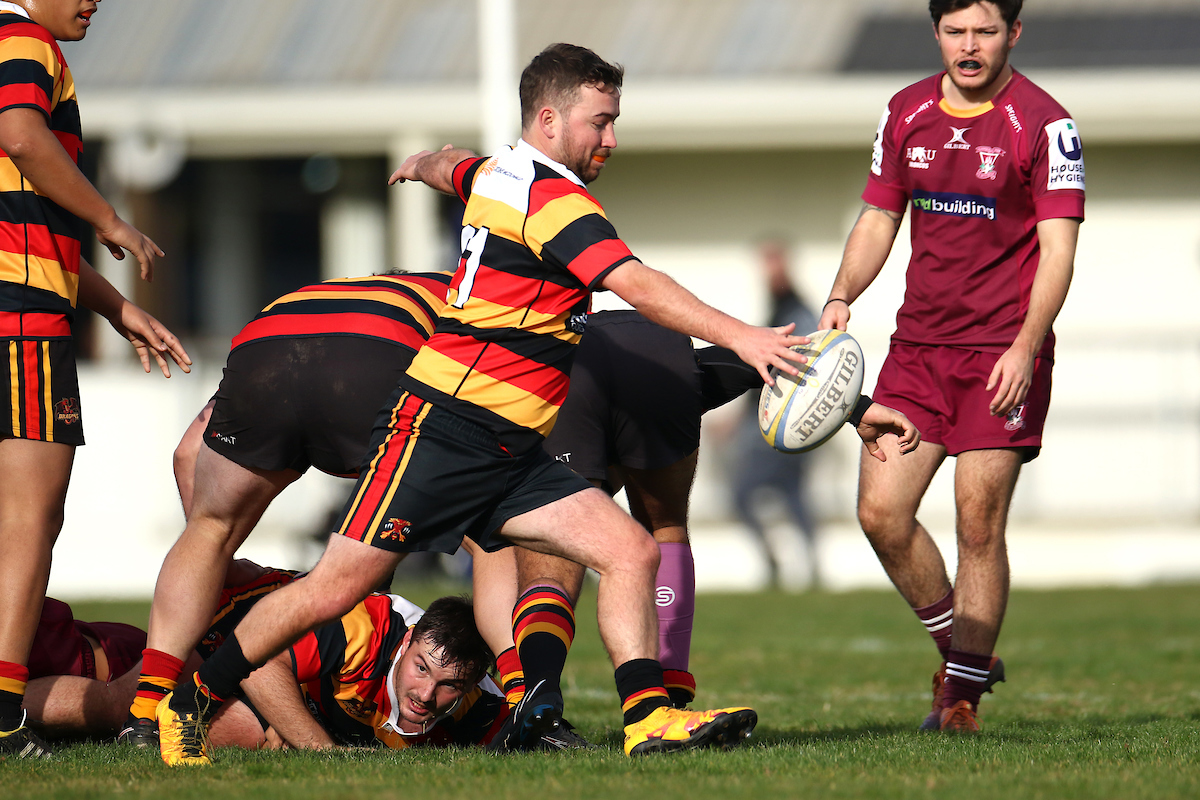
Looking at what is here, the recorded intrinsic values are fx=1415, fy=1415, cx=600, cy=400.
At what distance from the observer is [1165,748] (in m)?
4.52

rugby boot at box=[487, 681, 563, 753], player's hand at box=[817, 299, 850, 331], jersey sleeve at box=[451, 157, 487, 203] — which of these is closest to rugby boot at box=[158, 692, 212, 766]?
rugby boot at box=[487, 681, 563, 753]

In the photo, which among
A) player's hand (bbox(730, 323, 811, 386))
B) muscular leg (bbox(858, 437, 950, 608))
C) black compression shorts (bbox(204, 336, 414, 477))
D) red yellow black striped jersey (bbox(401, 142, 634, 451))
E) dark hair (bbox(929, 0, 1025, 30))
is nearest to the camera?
player's hand (bbox(730, 323, 811, 386))

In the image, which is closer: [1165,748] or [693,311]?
[693,311]

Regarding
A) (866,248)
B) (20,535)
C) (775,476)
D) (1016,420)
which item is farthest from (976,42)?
(775,476)

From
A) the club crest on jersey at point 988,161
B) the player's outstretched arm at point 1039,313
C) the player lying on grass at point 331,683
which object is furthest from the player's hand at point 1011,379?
the player lying on grass at point 331,683

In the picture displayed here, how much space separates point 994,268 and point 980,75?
70cm

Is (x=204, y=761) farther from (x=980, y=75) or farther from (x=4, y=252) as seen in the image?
(x=980, y=75)

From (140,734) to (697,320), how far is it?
235 cm

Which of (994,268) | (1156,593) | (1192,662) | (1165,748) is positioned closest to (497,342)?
(994,268)

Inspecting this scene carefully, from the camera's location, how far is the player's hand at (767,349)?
13.4 ft

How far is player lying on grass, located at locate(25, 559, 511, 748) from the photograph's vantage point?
485cm

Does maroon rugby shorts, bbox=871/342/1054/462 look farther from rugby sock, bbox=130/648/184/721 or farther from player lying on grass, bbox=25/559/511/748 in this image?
rugby sock, bbox=130/648/184/721

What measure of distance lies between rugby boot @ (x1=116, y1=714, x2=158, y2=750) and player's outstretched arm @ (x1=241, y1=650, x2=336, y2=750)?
1.08 feet

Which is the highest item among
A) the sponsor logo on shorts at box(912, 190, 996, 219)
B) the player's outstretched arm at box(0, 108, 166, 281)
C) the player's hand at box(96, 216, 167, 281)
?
the sponsor logo on shorts at box(912, 190, 996, 219)
